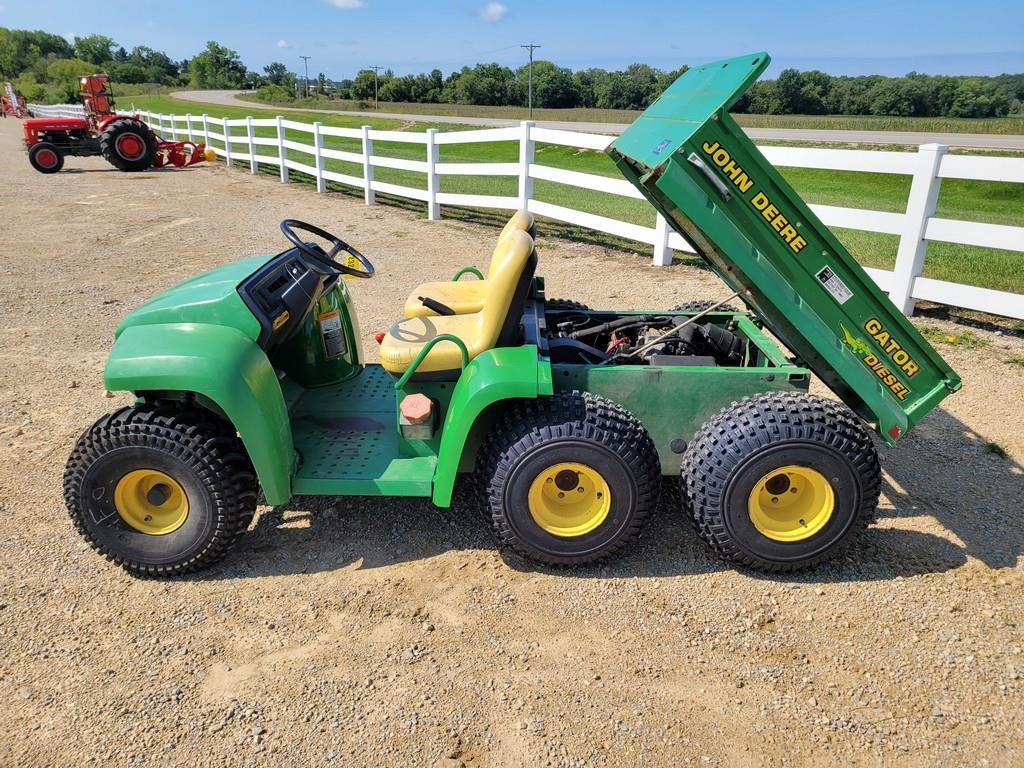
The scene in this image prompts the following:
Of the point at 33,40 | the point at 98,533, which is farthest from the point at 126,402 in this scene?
the point at 33,40

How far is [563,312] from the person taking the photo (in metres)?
4.31

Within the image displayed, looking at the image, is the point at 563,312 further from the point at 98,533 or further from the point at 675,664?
the point at 98,533

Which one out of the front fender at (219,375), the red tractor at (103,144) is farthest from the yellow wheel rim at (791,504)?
the red tractor at (103,144)

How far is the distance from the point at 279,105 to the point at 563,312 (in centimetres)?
6670

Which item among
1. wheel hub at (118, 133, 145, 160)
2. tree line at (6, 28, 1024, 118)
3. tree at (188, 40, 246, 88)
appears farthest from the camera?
tree at (188, 40, 246, 88)

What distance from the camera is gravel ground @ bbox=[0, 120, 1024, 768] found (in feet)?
7.85

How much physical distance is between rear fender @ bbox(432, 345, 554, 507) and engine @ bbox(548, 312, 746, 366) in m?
0.54

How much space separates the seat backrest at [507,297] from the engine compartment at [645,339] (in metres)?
0.43

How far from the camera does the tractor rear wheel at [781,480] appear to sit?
2.97m

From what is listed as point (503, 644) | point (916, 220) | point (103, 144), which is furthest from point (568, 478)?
point (103, 144)

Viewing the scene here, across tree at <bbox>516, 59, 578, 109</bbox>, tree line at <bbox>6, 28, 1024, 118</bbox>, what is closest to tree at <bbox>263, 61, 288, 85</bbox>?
tree line at <bbox>6, 28, 1024, 118</bbox>

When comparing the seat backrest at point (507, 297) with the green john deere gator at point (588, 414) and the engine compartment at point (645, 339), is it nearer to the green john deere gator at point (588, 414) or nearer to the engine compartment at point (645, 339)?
the green john deere gator at point (588, 414)

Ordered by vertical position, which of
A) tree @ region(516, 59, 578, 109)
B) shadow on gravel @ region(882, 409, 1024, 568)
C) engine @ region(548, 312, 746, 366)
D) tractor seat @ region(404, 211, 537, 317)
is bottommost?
shadow on gravel @ region(882, 409, 1024, 568)

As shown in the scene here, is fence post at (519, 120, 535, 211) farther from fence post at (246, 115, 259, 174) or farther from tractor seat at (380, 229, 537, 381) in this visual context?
fence post at (246, 115, 259, 174)
